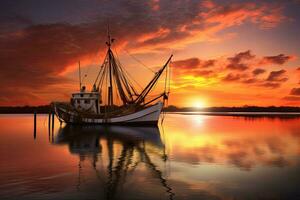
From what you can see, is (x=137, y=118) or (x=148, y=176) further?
(x=137, y=118)

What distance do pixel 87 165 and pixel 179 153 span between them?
26.7ft

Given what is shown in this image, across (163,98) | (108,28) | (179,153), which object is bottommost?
(179,153)

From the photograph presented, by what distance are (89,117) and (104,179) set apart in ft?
141

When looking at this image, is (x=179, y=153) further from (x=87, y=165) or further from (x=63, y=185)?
(x=63, y=185)

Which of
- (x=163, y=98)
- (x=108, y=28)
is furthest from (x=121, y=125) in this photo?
(x=108, y=28)

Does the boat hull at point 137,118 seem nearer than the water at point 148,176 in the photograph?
No

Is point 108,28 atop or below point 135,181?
atop

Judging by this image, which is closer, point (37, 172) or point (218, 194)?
point (218, 194)

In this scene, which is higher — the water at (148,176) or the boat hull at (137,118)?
the boat hull at (137,118)

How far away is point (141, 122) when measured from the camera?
5378 cm

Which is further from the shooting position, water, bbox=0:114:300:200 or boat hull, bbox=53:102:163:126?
boat hull, bbox=53:102:163:126

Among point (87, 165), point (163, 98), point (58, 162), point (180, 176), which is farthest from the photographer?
point (163, 98)

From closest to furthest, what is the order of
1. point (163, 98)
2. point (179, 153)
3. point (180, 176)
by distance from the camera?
point (180, 176) → point (179, 153) → point (163, 98)

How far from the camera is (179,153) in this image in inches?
902
